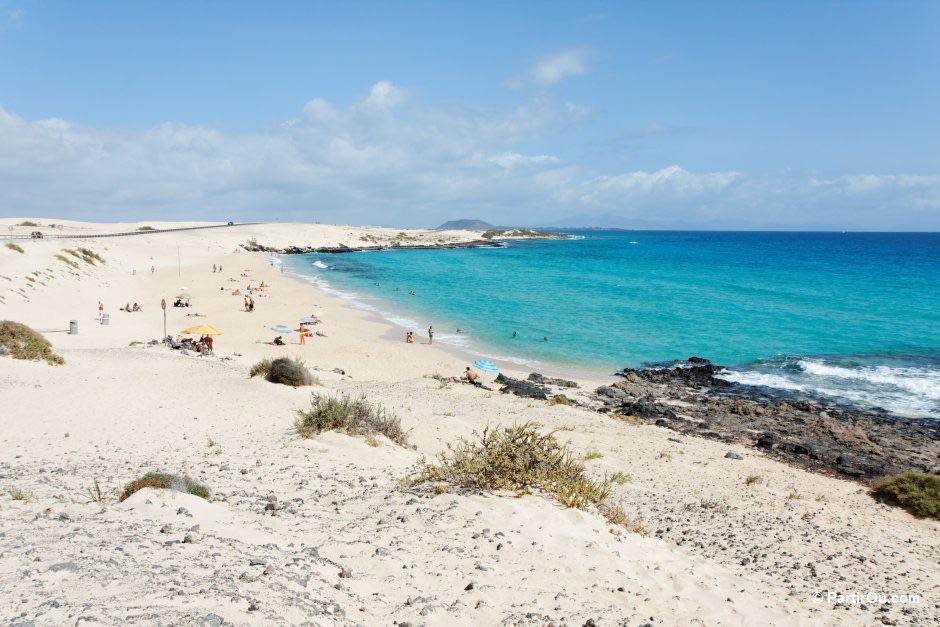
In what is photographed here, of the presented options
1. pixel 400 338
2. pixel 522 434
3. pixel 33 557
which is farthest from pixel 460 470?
pixel 400 338

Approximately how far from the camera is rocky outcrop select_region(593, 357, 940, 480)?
52.4 ft

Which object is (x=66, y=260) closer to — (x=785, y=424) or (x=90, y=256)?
(x=90, y=256)

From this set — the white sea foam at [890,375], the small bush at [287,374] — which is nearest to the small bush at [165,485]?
the small bush at [287,374]

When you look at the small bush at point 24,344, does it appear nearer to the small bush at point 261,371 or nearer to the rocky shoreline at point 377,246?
the small bush at point 261,371

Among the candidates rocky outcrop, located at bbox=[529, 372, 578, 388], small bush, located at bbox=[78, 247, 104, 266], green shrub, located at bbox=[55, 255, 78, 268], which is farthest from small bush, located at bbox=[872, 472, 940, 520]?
small bush, located at bbox=[78, 247, 104, 266]

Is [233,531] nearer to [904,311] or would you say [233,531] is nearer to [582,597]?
[582,597]

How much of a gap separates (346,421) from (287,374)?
5.43 metres

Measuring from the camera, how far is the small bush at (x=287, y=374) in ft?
53.6

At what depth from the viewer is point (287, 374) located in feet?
53.6

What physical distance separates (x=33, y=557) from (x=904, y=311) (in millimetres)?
53305

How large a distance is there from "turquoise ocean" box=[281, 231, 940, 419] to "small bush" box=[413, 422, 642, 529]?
61.0 ft

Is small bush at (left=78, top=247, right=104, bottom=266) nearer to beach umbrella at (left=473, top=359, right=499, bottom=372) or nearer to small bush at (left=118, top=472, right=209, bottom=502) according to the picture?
beach umbrella at (left=473, top=359, right=499, bottom=372)

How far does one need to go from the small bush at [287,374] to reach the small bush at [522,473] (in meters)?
8.93

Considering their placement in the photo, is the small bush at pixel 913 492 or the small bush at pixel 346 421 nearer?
the small bush at pixel 346 421
